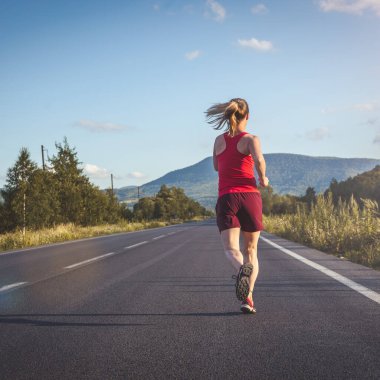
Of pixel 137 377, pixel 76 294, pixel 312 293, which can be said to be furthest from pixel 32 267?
pixel 137 377

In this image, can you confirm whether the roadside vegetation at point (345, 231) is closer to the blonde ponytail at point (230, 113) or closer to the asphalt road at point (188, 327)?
the asphalt road at point (188, 327)

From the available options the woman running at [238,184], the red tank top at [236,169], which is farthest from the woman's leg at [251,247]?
the red tank top at [236,169]

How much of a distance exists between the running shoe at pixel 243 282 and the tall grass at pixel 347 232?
15.5ft

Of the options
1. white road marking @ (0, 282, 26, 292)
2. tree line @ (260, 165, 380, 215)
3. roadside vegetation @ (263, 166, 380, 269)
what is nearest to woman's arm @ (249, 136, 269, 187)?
white road marking @ (0, 282, 26, 292)

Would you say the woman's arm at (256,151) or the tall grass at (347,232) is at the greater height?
the woman's arm at (256,151)

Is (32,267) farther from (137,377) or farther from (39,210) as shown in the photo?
(39,210)

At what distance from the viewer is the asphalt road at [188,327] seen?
3.01 metres

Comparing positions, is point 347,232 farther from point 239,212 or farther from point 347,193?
point 347,193

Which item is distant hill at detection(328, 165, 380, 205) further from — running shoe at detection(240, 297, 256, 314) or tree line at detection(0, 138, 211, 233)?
running shoe at detection(240, 297, 256, 314)

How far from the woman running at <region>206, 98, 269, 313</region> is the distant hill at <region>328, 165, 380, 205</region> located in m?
70.3

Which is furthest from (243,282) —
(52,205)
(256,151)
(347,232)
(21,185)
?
(52,205)

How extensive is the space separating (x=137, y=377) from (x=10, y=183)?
31.9m

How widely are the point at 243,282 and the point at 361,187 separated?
7920 cm

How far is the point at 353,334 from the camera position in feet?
12.3
